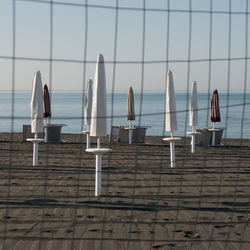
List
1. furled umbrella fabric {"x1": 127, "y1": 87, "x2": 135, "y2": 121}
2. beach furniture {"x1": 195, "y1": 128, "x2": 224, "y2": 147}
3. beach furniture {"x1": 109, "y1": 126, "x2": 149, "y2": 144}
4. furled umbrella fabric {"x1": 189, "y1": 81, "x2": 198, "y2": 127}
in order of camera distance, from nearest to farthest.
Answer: furled umbrella fabric {"x1": 189, "y1": 81, "x2": 198, "y2": 127}
beach furniture {"x1": 195, "y1": 128, "x2": 224, "y2": 147}
furled umbrella fabric {"x1": 127, "y1": 87, "x2": 135, "y2": 121}
beach furniture {"x1": 109, "y1": 126, "x2": 149, "y2": 144}

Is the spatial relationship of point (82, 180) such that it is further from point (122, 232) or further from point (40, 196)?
point (122, 232)

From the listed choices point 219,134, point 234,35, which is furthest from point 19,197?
point 219,134

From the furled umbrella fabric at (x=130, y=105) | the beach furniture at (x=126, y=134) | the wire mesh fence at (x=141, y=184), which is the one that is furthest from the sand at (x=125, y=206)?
the beach furniture at (x=126, y=134)

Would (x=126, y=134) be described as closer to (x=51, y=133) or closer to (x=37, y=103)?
(x=51, y=133)

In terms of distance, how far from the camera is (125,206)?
620cm

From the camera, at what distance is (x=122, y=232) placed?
504 centimetres

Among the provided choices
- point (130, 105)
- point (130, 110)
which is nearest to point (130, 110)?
point (130, 110)

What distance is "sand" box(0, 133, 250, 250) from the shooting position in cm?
478

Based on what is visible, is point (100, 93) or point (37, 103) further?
point (37, 103)

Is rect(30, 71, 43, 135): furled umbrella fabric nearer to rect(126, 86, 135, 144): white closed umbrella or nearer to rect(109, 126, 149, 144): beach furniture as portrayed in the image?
rect(126, 86, 135, 144): white closed umbrella

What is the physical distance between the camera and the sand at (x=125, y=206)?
4781 mm

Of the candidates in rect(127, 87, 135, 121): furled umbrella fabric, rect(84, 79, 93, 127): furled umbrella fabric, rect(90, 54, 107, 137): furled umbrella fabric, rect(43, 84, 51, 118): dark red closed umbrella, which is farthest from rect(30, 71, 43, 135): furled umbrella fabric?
rect(127, 87, 135, 121): furled umbrella fabric

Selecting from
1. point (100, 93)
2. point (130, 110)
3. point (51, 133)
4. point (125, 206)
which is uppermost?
point (100, 93)

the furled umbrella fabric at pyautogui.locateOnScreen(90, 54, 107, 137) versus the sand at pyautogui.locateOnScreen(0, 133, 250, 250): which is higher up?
the furled umbrella fabric at pyautogui.locateOnScreen(90, 54, 107, 137)
